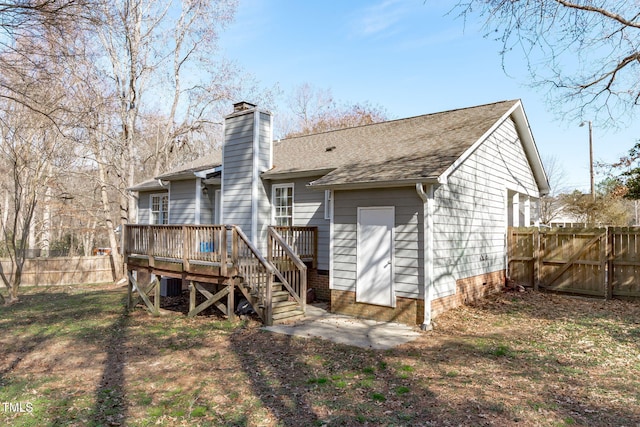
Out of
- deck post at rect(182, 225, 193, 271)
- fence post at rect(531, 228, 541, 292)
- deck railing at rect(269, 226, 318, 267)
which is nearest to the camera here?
deck post at rect(182, 225, 193, 271)

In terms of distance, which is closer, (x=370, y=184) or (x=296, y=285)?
(x=370, y=184)

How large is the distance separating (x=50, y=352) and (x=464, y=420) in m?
7.47

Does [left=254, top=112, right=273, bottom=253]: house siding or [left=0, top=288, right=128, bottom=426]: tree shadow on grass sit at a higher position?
[left=254, top=112, right=273, bottom=253]: house siding

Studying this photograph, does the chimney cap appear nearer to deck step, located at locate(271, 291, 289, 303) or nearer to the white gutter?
the white gutter

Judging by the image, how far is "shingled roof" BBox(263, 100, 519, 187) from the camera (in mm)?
8766

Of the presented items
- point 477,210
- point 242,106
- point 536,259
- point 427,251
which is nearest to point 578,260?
point 536,259

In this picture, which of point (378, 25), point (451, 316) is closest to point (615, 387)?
point (451, 316)

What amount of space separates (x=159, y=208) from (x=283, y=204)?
663 centimetres

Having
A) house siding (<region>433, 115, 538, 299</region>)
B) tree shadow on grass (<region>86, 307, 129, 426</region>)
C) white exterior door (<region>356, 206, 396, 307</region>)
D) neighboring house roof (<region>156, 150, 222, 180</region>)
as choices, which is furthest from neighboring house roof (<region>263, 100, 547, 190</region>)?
tree shadow on grass (<region>86, 307, 129, 426</region>)

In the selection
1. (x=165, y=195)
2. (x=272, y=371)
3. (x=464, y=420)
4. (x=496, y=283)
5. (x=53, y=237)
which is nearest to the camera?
(x=464, y=420)

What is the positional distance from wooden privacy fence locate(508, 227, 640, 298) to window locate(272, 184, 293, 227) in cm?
675

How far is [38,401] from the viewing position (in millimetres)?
5219

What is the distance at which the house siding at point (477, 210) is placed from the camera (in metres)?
8.90

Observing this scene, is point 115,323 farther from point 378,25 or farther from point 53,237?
point 53,237
